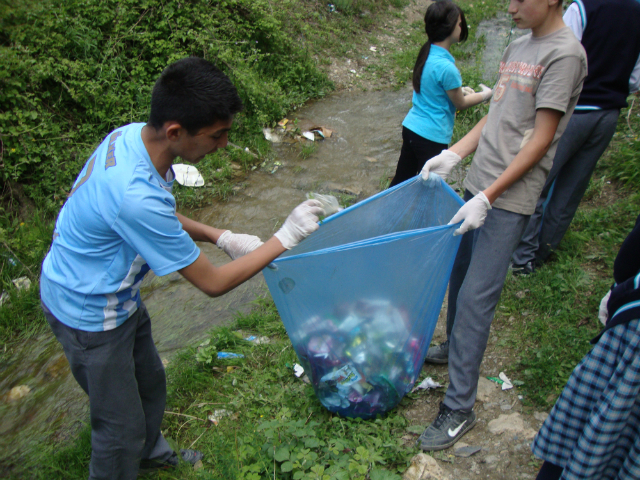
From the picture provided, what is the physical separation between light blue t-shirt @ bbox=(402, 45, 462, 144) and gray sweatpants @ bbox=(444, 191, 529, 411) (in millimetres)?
1265

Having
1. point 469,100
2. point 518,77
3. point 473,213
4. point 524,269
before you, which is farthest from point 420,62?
point 473,213

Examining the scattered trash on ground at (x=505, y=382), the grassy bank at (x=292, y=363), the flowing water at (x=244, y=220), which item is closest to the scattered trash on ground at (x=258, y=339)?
the grassy bank at (x=292, y=363)

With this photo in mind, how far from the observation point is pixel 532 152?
5.33 feet

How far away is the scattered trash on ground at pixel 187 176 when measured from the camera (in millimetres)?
4234

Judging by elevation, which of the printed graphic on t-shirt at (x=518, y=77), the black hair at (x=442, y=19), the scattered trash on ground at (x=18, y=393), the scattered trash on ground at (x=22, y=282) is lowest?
the scattered trash on ground at (x=18, y=393)

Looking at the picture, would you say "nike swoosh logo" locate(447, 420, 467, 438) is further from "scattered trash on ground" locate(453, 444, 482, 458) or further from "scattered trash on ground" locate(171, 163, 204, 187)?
"scattered trash on ground" locate(171, 163, 204, 187)

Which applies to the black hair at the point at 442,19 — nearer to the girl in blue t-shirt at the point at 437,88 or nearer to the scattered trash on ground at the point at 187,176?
the girl in blue t-shirt at the point at 437,88

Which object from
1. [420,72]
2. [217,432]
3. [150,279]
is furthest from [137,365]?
[420,72]

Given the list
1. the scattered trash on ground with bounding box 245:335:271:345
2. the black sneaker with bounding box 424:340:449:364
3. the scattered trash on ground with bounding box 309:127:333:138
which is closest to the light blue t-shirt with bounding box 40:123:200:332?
the scattered trash on ground with bounding box 245:335:271:345

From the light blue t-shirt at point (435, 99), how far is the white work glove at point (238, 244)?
164 cm

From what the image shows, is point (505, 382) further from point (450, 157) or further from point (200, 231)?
point (200, 231)

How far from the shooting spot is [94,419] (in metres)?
1.54

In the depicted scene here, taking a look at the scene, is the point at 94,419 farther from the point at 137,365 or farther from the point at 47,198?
the point at 47,198

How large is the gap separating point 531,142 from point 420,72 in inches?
57.2
